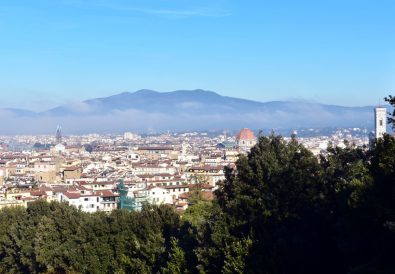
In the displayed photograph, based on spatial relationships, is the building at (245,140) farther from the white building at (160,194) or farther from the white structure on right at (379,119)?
the white building at (160,194)

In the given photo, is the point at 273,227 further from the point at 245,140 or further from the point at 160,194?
the point at 245,140

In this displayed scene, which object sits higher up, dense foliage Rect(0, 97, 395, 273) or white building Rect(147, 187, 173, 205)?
dense foliage Rect(0, 97, 395, 273)

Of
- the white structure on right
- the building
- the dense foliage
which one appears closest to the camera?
the dense foliage

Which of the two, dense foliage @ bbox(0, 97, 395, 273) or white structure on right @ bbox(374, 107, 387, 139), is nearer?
dense foliage @ bbox(0, 97, 395, 273)

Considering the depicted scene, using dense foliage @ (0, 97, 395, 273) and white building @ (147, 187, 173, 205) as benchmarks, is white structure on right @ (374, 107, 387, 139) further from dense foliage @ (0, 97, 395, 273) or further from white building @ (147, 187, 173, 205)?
dense foliage @ (0, 97, 395, 273)

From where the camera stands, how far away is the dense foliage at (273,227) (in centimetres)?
1830

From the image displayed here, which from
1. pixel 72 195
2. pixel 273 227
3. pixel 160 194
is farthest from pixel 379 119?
pixel 273 227

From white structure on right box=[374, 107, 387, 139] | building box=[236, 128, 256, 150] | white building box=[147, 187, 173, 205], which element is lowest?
white building box=[147, 187, 173, 205]

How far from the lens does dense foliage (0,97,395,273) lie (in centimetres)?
1830

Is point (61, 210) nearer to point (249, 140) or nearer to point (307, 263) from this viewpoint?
point (307, 263)

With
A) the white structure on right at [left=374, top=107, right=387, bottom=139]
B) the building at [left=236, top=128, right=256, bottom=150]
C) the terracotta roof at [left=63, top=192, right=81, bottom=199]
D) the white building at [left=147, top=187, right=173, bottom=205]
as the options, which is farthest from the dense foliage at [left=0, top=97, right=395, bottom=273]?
the building at [left=236, top=128, right=256, bottom=150]

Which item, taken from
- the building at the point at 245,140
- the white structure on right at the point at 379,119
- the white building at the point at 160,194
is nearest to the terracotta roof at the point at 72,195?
the white building at the point at 160,194

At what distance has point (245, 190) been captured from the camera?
74.1 ft

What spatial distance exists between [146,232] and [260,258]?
7.43 meters
